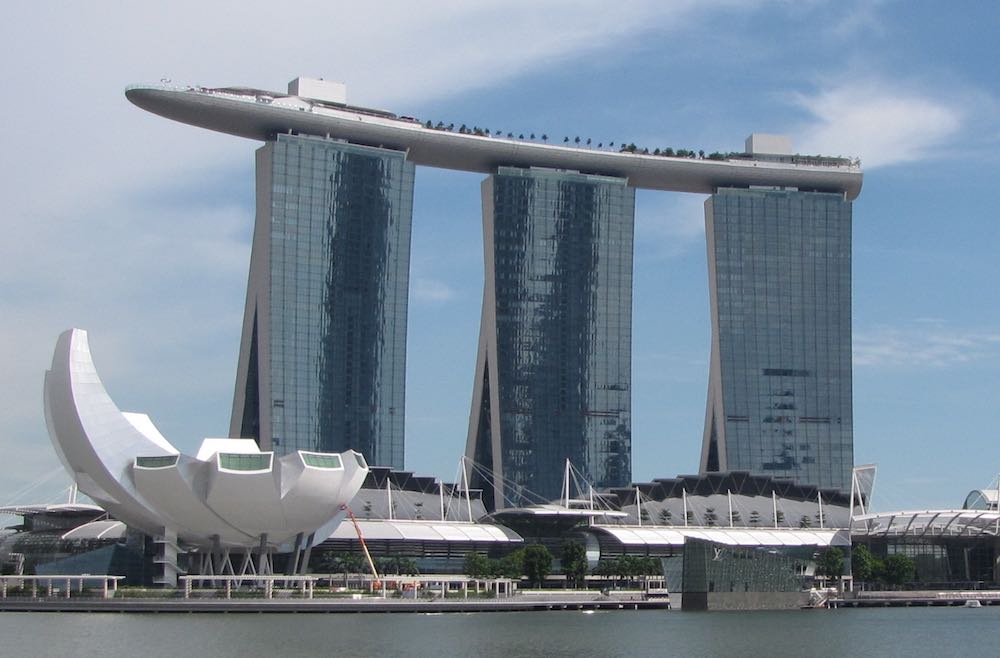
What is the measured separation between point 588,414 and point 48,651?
106 m

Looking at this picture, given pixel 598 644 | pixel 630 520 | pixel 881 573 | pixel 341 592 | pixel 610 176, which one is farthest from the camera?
pixel 610 176

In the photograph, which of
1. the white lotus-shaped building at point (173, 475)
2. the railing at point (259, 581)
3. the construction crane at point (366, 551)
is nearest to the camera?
the white lotus-shaped building at point (173, 475)

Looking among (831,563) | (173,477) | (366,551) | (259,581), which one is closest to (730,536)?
(831,563)

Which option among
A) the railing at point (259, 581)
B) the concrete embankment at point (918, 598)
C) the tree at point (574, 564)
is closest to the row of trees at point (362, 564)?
the railing at point (259, 581)

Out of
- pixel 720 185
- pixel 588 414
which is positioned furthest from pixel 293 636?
pixel 720 185

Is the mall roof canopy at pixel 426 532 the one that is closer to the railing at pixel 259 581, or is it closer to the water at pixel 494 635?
the railing at pixel 259 581

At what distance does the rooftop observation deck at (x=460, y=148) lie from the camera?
165 meters

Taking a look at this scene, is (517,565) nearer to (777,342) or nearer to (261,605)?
(261,605)

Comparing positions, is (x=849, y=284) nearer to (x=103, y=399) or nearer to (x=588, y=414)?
(x=588, y=414)

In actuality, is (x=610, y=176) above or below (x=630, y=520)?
above

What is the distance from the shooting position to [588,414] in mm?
183125

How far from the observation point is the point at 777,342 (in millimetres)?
190500

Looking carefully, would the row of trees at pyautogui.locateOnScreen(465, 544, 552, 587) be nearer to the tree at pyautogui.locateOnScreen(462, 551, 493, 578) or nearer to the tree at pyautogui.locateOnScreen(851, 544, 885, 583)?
the tree at pyautogui.locateOnScreen(462, 551, 493, 578)

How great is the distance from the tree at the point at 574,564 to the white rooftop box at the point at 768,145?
217 ft
